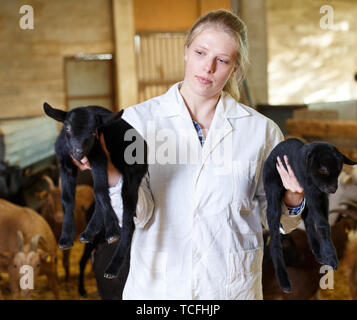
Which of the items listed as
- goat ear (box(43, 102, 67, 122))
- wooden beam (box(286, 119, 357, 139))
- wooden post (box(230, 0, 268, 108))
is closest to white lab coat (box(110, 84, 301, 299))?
goat ear (box(43, 102, 67, 122))

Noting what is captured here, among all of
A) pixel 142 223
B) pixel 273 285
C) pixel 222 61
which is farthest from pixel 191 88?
pixel 273 285

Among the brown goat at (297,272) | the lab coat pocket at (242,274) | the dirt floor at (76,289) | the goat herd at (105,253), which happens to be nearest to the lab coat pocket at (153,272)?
the lab coat pocket at (242,274)

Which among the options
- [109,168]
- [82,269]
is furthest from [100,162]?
[82,269]

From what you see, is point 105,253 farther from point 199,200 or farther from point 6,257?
point 199,200

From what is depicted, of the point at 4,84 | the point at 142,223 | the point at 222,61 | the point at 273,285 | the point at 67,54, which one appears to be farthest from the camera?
the point at 67,54

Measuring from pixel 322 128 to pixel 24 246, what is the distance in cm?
218

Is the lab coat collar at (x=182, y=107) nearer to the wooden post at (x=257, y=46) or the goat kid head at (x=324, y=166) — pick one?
the goat kid head at (x=324, y=166)

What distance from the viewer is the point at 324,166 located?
753 millimetres

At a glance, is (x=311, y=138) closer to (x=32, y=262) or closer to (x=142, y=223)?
(x=32, y=262)

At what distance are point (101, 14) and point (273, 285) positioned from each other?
340 cm

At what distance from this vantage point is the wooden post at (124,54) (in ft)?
15.4

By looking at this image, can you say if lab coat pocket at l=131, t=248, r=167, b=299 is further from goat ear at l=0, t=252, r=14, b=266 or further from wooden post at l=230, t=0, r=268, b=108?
wooden post at l=230, t=0, r=268, b=108

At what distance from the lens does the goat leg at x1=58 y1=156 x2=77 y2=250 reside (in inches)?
31.4
